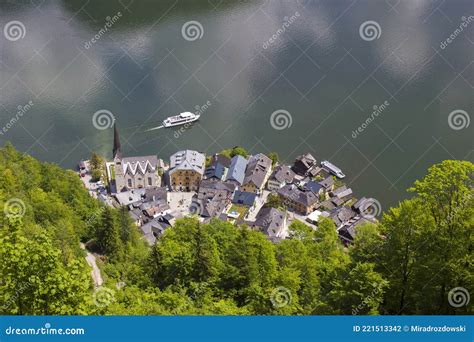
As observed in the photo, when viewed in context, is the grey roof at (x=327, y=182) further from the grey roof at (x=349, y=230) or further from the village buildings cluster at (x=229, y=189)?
the grey roof at (x=349, y=230)

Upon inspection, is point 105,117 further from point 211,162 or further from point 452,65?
point 452,65

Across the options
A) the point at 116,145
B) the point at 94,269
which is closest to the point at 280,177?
the point at 116,145

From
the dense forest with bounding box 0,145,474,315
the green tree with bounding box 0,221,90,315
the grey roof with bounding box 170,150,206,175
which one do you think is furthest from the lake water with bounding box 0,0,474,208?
the green tree with bounding box 0,221,90,315

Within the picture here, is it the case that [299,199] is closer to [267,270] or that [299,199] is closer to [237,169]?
[237,169]

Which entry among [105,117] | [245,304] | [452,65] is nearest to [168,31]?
[105,117]

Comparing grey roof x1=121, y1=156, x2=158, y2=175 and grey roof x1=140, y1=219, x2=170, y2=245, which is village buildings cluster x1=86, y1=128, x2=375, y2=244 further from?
grey roof x1=140, y1=219, x2=170, y2=245

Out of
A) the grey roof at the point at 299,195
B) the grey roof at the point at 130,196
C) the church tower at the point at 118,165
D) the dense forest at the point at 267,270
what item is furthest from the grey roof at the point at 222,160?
the dense forest at the point at 267,270

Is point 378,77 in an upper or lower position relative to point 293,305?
upper
